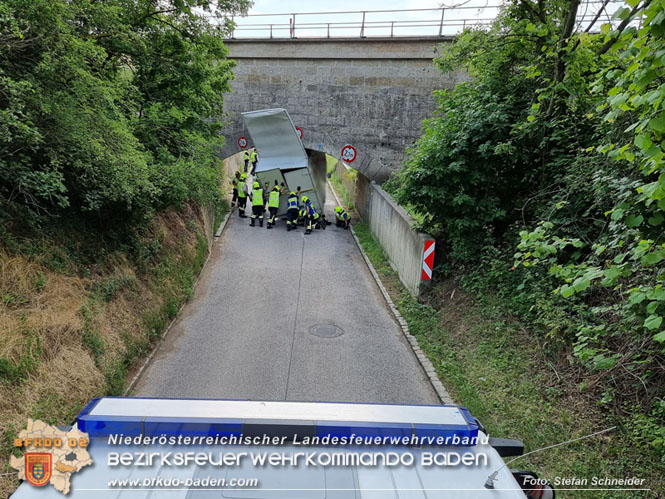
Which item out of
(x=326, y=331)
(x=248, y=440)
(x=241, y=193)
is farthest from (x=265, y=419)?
(x=241, y=193)

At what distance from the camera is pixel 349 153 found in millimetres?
17734

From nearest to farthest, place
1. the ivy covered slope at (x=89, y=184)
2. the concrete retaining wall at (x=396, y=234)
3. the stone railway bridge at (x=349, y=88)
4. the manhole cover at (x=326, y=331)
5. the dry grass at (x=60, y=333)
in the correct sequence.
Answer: the dry grass at (x=60, y=333) < the ivy covered slope at (x=89, y=184) < the manhole cover at (x=326, y=331) < the concrete retaining wall at (x=396, y=234) < the stone railway bridge at (x=349, y=88)

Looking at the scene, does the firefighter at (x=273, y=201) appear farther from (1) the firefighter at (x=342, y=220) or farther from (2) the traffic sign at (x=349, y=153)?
(2) the traffic sign at (x=349, y=153)

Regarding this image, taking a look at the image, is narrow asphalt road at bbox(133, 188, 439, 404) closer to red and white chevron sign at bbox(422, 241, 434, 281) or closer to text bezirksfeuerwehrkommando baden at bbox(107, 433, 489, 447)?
red and white chevron sign at bbox(422, 241, 434, 281)

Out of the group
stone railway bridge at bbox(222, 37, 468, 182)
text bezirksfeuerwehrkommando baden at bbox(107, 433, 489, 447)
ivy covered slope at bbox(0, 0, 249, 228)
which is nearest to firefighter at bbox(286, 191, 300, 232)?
stone railway bridge at bbox(222, 37, 468, 182)

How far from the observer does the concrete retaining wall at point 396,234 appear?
10211 millimetres

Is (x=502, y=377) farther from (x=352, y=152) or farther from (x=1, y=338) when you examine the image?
(x=352, y=152)

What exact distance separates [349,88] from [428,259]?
33.7 ft

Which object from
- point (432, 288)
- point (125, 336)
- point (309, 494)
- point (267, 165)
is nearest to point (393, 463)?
point (309, 494)

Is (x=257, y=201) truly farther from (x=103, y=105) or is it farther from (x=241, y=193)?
(x=103, y=105)

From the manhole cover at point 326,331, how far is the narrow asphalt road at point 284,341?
0.06 meters

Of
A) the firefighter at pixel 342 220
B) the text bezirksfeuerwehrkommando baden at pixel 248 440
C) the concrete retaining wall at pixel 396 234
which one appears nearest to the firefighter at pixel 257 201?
the firefighter at pixel 342 220

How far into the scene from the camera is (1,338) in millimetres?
4918

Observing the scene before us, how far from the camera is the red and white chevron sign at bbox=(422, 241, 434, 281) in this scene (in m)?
9.58
